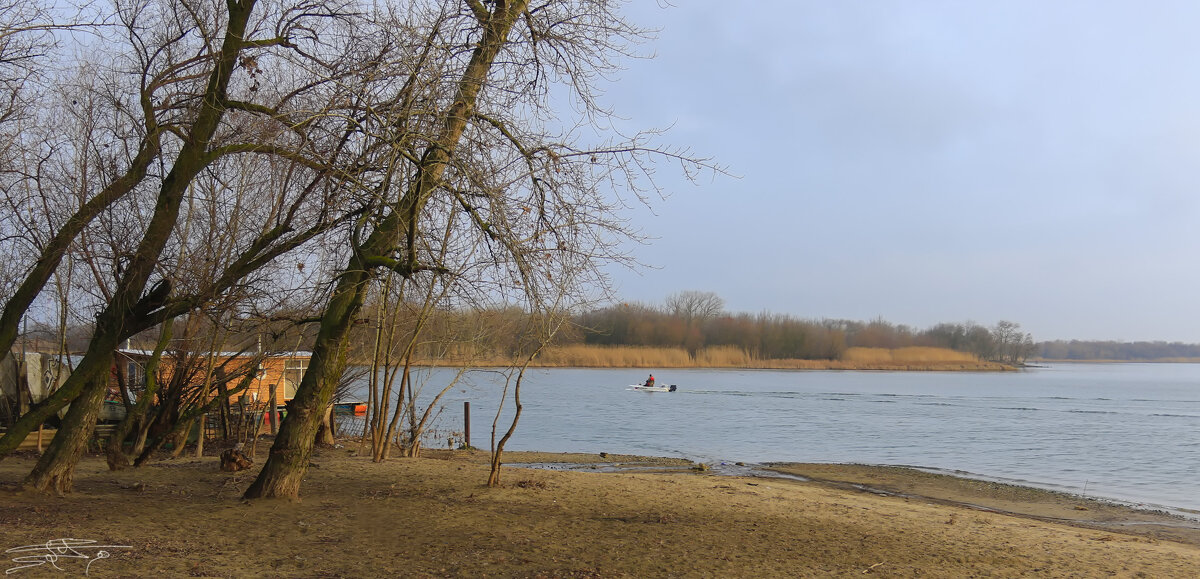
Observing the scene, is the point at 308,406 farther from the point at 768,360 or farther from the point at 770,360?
the point at 770,360

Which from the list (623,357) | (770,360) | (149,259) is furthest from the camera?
(770,360)

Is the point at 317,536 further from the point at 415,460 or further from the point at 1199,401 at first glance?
the point at 1199,401

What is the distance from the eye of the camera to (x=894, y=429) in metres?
32.3

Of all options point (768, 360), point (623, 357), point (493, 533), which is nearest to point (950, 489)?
point (493, 533)

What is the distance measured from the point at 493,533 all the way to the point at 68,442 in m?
4.40

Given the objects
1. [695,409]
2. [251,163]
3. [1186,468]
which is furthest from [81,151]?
[695,409]

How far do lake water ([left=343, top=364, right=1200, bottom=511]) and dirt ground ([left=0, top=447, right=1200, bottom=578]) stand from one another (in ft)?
16.4

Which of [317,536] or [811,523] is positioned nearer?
[317,536]

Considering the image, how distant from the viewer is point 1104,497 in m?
17.7

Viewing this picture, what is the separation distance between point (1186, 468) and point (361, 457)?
19868 millimetres

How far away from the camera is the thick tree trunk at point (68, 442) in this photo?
8859 millimetres

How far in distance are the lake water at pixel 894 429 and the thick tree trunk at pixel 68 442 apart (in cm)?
631

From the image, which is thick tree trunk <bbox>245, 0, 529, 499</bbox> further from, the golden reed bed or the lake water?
the golden reed bed

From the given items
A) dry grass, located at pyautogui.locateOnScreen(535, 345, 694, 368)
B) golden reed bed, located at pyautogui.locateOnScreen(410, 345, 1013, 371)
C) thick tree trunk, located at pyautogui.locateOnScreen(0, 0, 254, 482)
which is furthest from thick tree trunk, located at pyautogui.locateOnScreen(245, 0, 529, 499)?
golden reed bed, located at pyautogui.locateOnScreen(410, 345, 1013, 371)
